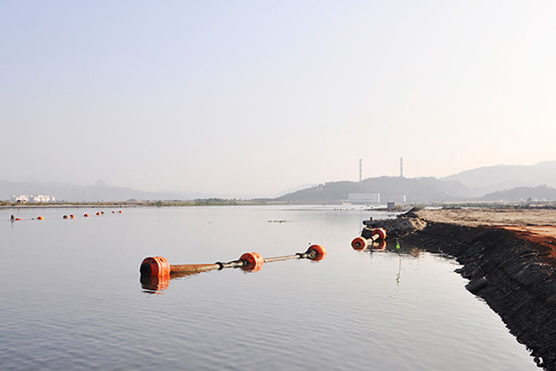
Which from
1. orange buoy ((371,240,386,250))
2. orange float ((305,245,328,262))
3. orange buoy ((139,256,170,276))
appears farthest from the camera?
orange buoy ((371,240,386,250))

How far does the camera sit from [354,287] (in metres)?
36.7

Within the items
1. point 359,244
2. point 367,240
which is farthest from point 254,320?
point 367,240

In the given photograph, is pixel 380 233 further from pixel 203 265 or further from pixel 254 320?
pixel 254 320

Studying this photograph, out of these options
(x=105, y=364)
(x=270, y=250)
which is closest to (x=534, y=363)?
(x=105, y=364)

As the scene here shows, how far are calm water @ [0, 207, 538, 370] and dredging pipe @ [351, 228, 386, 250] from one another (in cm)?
1803

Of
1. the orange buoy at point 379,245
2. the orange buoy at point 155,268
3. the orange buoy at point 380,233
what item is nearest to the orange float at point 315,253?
the orange buoy at point 379,245

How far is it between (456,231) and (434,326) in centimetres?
4897

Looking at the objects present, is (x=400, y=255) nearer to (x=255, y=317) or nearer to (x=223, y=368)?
(x=255, y=317)

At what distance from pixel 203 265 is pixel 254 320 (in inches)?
756

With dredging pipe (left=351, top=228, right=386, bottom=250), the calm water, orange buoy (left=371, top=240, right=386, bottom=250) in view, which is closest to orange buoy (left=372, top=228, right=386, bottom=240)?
dredging pipe (left=351, top=228, right=386, bottom=250)

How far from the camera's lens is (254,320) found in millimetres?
26094

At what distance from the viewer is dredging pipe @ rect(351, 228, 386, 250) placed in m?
67.8

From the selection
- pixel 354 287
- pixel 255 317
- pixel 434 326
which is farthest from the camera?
pixel 354 287

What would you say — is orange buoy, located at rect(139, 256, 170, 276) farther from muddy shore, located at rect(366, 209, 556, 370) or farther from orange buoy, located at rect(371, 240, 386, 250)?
orange buoy, located at rect(371, 240, 386, 250)
